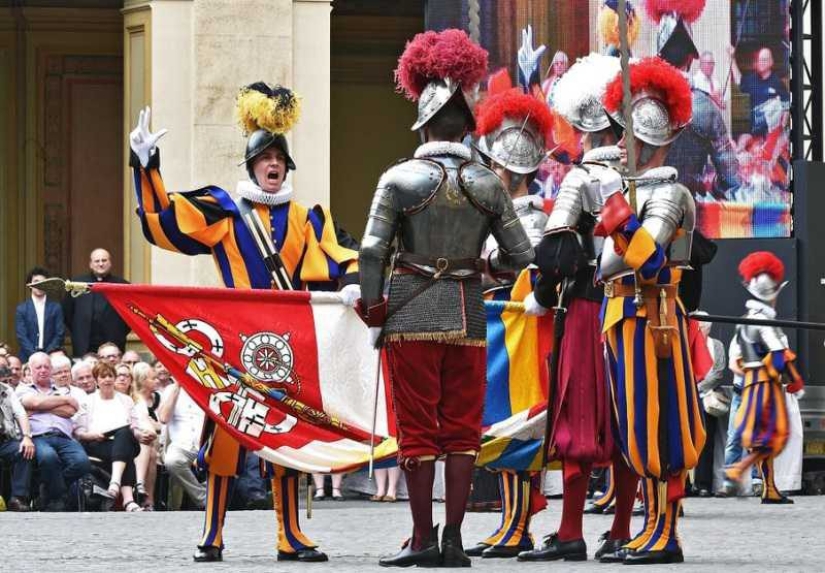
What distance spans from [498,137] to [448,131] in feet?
7.97

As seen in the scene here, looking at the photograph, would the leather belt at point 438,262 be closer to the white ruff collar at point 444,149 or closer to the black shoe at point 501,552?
the white ruff collar at point 444,149

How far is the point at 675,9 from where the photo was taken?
63.3 feet

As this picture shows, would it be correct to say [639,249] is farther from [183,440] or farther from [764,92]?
[764,92]

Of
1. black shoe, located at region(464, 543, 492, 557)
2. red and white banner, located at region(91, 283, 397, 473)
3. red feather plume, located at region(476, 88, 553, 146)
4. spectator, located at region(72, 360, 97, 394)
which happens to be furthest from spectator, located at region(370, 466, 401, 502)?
red and white banner, located at region(91, 283, 397, 473)

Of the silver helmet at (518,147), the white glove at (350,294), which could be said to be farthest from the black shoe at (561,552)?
the silver helmet at (518,147)

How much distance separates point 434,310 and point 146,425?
283 inches

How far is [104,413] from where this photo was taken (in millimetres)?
16297

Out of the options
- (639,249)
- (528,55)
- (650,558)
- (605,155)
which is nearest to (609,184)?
(639,249)

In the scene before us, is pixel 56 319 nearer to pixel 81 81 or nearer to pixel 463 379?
pixel 81 81

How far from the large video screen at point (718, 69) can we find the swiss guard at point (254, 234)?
28.9 ft

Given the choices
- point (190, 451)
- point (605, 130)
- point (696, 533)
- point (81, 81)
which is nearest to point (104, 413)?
Answer: point (190, 451)

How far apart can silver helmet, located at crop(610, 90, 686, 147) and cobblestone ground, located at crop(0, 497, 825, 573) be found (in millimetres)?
1963

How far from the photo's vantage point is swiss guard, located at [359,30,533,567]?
30.6ft

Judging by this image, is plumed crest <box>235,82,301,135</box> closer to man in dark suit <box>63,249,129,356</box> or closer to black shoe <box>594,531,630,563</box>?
black shoe <box>594,531,630,563</box>
